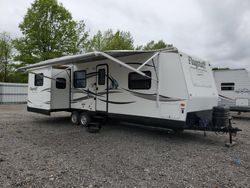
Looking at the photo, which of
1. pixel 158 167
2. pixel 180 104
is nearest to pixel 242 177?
pixel 158 167

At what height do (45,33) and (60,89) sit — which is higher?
(45,33)

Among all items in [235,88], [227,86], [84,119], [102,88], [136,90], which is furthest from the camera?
[227,86]

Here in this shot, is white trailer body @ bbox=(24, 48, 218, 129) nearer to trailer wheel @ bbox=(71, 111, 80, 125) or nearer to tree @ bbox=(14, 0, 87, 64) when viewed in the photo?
trailer wheel @ bbox=(71, 111, 80, 125)

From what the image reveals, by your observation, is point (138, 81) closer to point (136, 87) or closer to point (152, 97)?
point (136, 87)

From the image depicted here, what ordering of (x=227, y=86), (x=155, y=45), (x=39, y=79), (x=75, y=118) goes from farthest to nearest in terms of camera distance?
(x=155, y=45)
(x=227, y=86)
(x=39, y=79)
(x=75, y=118)

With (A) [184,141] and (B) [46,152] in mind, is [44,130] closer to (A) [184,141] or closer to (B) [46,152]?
(B) [46,152]

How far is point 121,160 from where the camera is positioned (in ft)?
16.6

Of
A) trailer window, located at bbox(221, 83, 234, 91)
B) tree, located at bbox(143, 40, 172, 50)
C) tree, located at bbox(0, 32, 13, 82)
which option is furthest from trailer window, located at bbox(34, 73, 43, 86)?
tree, located at bbox(0, 32, 13, 82)

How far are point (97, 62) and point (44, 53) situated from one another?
14067mm

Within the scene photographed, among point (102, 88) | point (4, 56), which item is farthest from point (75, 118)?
point (4, 56)

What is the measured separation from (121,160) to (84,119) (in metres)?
4.59

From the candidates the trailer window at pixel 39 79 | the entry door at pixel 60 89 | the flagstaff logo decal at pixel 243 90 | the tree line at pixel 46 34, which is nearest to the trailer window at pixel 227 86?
the flagstaff logo decal at pixel 243 90

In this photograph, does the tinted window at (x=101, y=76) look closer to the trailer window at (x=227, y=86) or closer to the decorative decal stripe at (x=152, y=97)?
the decorative decal stripe at (x=152, y=97)

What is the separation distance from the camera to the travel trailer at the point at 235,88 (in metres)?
12.1
